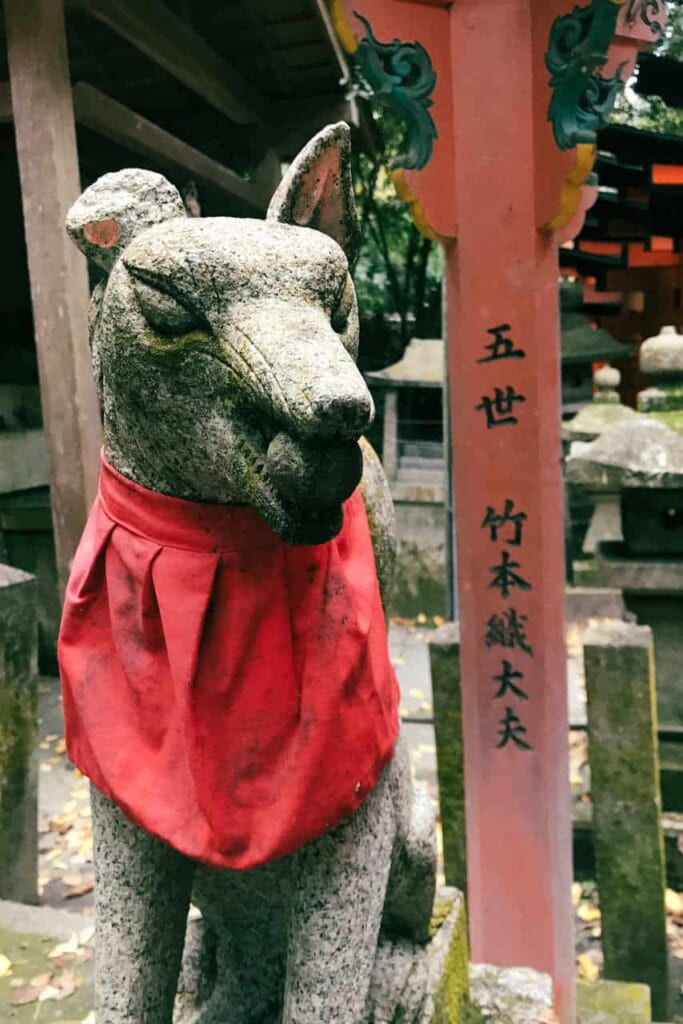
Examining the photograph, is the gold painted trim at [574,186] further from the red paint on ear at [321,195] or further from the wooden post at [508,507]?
the red paint on ear at [321,195]

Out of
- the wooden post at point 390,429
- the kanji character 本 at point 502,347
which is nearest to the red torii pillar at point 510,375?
the kanji character 本 at point 502,347

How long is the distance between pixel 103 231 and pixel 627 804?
110 inches

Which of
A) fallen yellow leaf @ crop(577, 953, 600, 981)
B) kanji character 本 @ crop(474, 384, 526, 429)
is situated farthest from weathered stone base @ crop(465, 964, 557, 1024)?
fallen yellow leaf @ crop(577, 953, 600, 981)

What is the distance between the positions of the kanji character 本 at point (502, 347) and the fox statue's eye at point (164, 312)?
61.6 inches

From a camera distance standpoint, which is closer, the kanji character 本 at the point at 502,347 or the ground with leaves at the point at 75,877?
the ground with leaves at the point at 75,877

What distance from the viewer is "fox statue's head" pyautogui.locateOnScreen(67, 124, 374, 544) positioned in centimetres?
96

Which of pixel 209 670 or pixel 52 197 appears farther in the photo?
pixel 52 197

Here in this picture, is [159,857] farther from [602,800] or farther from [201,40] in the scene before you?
[201,40]

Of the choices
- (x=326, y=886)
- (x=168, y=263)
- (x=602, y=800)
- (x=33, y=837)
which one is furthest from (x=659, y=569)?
(x=168, y=263)

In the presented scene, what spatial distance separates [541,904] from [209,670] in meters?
1.93

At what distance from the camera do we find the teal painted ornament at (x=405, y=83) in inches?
91.3

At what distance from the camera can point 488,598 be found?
2627 mm

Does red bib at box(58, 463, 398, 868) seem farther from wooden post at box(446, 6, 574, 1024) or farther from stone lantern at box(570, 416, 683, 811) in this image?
stone lantern at box(570, 416, 683, 811)

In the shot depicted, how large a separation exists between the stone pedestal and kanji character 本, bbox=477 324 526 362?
181 centimetres
